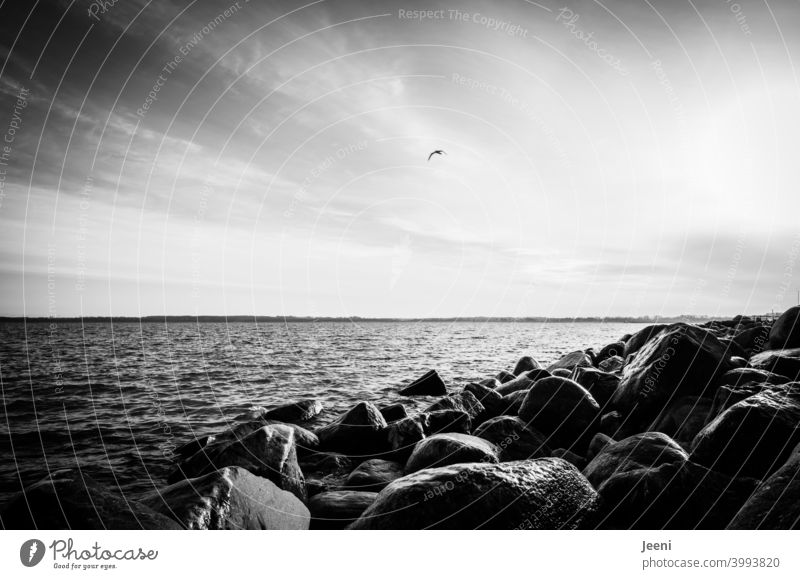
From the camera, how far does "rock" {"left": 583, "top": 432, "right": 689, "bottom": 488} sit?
19.7 feet

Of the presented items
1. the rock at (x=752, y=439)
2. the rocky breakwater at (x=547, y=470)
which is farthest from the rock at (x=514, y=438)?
the rock at (x=752, y=439)

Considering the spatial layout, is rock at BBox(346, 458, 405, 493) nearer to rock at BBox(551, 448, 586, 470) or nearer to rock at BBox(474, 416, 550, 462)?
rock at BBox(474, 416, 550, 462)

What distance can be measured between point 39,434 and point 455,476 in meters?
16.4

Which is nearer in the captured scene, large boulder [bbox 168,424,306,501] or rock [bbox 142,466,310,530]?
rock [bbox 142,466,310,530]

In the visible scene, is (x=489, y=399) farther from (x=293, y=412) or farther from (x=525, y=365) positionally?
(x=525, y=365)

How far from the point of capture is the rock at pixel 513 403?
12.9 meters

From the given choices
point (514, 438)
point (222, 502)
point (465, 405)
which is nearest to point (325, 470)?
point (514, 438)

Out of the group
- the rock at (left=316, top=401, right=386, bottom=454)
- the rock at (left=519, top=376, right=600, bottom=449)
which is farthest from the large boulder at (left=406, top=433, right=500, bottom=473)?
the rock at (left=316, top=401, right=386, bottom=454)

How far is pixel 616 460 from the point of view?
6.29m

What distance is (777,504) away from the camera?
431cm

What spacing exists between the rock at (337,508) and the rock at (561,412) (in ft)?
17.1

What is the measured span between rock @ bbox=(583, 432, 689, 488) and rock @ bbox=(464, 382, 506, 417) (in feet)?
22.7

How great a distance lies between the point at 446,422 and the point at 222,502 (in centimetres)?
767
